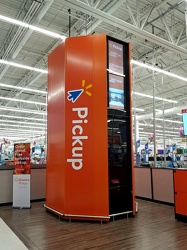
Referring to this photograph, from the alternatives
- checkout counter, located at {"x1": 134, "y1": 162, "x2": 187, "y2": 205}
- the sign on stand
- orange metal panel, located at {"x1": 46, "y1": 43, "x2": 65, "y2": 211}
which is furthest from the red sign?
checkout counter, located at {"x1": 134, "y1": 162, "x2": 187, "y2": 205}

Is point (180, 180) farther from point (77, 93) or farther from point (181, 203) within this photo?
point (77, 93)

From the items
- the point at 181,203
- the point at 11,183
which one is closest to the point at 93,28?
the point at 11,183

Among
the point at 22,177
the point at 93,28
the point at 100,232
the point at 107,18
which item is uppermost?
the point at 93,28

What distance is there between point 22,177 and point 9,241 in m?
2.35

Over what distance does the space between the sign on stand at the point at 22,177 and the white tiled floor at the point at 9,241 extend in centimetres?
151

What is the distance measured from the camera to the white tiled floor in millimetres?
3133

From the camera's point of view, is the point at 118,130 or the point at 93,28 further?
the point at 93,28

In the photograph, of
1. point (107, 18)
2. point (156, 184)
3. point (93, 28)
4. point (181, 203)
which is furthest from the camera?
point (93, 28)

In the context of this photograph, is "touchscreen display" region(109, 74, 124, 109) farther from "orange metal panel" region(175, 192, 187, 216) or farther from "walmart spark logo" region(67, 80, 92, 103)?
"orange metal panel" region(175, 192, 187, 216)

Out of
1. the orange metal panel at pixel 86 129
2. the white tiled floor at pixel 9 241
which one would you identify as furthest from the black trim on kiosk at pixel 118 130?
the white tiled floor at pixel 9 241

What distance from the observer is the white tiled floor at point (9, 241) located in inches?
123

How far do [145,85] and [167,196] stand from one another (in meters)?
9.21

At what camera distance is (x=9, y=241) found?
11.0ft

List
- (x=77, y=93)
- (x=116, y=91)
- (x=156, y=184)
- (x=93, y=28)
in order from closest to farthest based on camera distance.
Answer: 1. (x=77, y=93)
2. (x=116, y=91)
3. (x=156, y=184)
4. (x=93, y=28)
